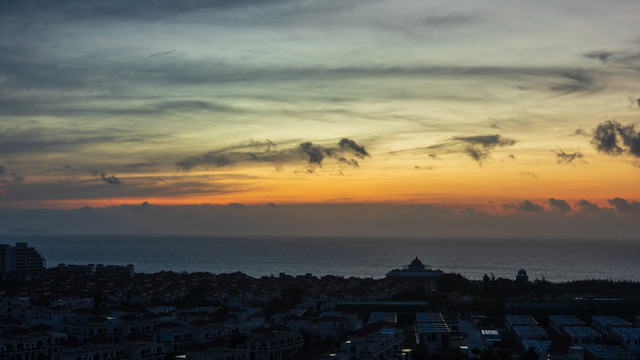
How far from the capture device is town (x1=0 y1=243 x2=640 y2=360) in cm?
5088

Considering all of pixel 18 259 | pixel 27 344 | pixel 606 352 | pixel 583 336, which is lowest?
pixel 606 352

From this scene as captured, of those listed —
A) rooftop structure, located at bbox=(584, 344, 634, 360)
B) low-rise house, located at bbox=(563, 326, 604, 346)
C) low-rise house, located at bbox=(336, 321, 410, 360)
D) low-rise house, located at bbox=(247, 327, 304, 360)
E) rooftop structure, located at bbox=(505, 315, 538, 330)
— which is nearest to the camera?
rooftop structure, located at bbox=(584, 344, 634, 360)

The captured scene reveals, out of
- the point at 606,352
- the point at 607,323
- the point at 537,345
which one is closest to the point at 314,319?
the point at 537,345

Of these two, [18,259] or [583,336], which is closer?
[583,336]

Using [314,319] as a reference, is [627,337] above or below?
below

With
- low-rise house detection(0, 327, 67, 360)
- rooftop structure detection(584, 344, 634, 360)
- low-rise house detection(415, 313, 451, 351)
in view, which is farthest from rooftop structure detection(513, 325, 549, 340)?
low-rise house detection(0, 327, 67, 360)

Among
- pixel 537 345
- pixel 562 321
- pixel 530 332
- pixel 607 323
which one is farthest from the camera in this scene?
pixel 562 321

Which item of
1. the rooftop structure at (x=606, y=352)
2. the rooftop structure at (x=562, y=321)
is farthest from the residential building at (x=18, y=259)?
the rooftop structure at (x=606, y=352)

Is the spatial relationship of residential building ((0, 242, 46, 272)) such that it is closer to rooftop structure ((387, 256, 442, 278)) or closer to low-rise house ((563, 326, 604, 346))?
rooftop structure ((387, 256, 442, 278))

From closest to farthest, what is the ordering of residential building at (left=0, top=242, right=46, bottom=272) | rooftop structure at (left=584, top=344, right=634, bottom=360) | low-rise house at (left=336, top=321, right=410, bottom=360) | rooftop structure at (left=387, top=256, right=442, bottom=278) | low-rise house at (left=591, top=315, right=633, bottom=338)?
1. rooftop structure at (left=584, top=344, right=634, bottom=360)
2. low-rise house at (left=336, top=321, right=410, bottom=360)
3. low-rise house at (left=591, top=315, right=633, bottom=338)
4. rooftop structure at (left=387, top=256, right=442, bottom=278)
5. residential building at (left=0, top=242, right=46, bottom=272)

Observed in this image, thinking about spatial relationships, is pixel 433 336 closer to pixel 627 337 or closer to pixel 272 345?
pixel 272 345

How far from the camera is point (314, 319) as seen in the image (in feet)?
205

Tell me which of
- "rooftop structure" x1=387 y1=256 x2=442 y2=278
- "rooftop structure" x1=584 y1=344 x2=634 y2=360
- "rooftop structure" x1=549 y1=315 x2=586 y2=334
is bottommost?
"rooftop structure" x1=584 y1=344 x2=634 y2=360

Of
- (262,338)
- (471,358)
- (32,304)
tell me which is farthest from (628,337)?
(32,304)
